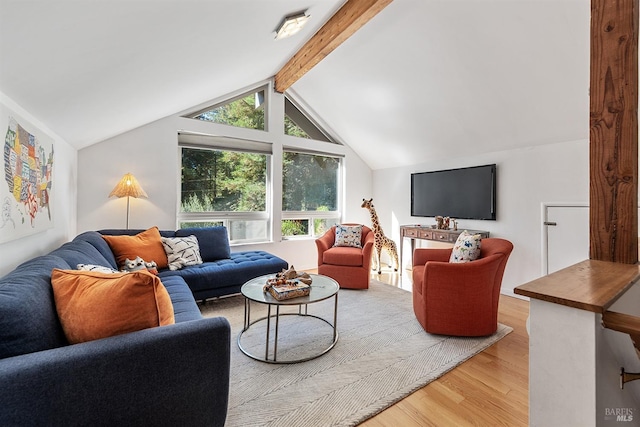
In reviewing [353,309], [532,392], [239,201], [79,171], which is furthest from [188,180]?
[532,392]

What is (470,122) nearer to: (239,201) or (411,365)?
(411,365)

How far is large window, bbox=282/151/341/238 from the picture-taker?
181 inches

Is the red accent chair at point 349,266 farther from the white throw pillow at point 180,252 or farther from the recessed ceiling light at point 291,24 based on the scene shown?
the recessed ceiling light at point 291,24

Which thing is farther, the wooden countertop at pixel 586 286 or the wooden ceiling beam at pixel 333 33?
the wooden ceiling beam at pixel 333 33

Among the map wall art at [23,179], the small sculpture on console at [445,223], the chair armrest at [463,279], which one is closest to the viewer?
the map wall art at [23,179]

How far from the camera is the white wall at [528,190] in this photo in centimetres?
293

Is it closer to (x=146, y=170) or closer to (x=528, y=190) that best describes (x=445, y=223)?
(x=528, y=190)

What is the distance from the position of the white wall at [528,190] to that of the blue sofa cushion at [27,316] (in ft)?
13.1

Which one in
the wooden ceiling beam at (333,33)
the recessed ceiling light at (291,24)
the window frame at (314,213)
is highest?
the wooden ceiling beam at (333,33)

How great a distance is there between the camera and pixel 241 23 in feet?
6.92

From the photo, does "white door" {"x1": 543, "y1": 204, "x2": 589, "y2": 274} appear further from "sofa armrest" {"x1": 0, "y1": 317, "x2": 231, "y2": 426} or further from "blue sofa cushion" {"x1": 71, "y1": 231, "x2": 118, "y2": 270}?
"blue sofa cushion" {"x1": 71, "y1": 231, "x2": 118, "y2": 270}

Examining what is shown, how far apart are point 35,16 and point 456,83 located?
3.27 m

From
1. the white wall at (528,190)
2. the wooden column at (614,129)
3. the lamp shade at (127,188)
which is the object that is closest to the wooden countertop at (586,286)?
the wooden column at (614,129)

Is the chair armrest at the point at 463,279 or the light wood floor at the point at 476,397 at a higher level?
the chair armrest at the point at 463,279
